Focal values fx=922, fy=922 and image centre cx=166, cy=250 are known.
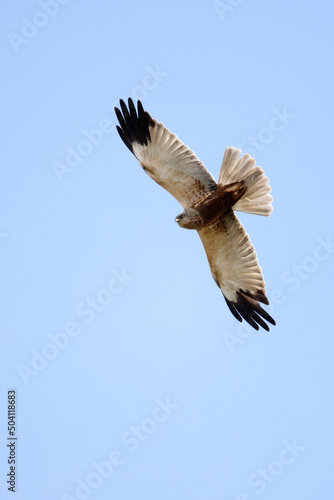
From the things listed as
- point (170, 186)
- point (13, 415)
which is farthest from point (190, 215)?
point (13, 415)

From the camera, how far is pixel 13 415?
34.9ft

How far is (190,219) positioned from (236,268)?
2.85ft

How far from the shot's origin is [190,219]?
973 cm

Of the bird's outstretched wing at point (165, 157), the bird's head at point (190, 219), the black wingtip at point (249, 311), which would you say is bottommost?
the black wingtip at point (249, 311)

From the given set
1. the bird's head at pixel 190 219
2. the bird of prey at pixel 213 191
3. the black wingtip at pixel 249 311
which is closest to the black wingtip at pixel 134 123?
the bird of prey at pixel 213 191

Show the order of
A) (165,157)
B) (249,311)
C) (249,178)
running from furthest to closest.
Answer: (249,311), (165,157), (249,178)

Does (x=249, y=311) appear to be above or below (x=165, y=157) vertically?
below

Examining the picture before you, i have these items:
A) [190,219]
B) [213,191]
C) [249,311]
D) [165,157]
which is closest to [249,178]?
[213,191]

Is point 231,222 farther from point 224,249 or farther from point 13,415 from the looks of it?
point 13,415

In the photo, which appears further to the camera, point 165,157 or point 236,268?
point 236,268

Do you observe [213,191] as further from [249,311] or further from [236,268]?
[249,311]

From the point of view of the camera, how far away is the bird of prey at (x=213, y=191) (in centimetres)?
973

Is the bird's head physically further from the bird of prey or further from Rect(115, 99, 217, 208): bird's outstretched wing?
Rect(115, 99, 217, 208): bird's outstretched wing

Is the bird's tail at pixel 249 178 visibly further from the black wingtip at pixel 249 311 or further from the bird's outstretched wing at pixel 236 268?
the black wingtip at pixel 249 311
